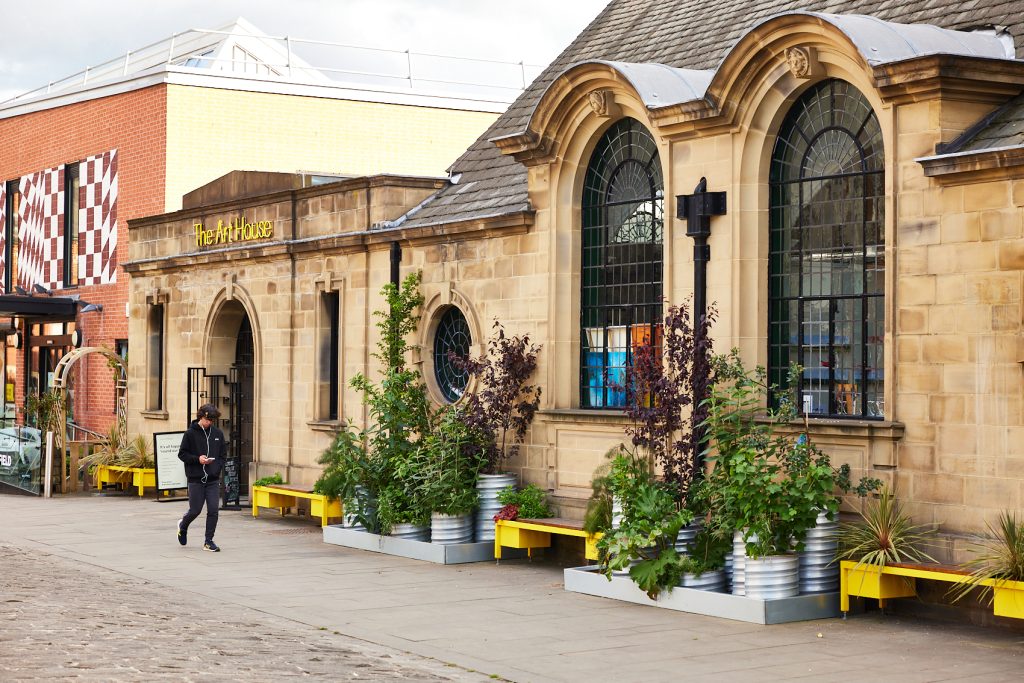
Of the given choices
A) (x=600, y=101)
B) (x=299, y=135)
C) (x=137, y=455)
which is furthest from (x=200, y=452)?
(x=299, y=135)

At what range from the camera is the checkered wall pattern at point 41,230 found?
3397 cm

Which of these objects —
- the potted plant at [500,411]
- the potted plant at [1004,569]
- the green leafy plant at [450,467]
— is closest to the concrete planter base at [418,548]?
the potted plant at [500,411]

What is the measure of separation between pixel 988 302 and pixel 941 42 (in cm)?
243

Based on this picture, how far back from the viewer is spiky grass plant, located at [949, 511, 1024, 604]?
1109 cm

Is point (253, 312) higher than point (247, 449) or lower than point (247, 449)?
higher

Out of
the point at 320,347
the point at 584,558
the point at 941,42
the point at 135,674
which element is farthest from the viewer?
the point at 320,347

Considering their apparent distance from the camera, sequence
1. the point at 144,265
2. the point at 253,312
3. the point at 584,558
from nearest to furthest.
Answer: the point at 584,558
the point at 253,312
the point at 144,265

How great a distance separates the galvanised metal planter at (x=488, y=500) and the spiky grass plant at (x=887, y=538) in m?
5.20

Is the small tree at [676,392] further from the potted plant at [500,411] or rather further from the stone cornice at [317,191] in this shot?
the stone cornice at [317,191]

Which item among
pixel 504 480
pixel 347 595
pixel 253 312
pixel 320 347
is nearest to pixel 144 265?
pixel 253 312

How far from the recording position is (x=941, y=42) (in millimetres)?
12867

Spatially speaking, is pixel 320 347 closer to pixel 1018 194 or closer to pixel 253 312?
pixel 253 312

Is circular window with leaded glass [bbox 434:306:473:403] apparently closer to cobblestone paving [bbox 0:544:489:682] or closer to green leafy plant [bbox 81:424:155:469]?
cobblestone paving [bbox 0:544:489:682]

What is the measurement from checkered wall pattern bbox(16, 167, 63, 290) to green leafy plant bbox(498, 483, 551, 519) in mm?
20225
